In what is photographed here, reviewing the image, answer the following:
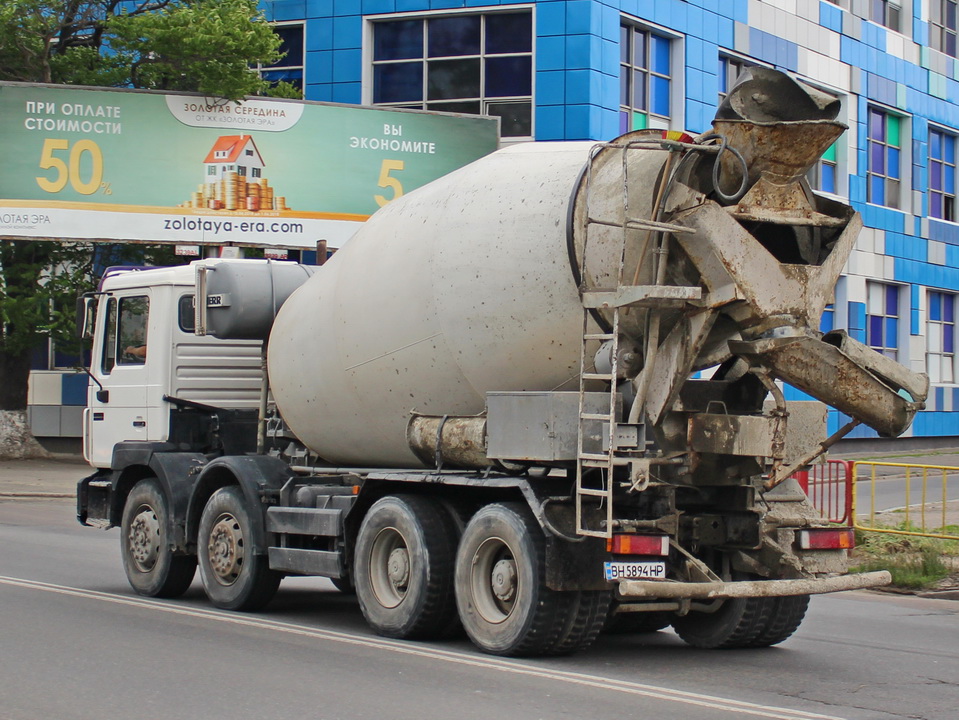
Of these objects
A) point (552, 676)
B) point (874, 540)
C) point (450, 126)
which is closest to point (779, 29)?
point (450, 126)

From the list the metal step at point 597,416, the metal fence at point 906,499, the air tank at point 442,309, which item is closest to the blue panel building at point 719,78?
the metal fence at point 906,499

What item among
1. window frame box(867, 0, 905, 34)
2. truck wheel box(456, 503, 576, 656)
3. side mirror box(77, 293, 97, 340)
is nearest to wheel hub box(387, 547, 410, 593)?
truck wheel box(456, 503, 576, 656)

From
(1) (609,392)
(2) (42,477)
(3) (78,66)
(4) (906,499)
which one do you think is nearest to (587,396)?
(1) (609,392)

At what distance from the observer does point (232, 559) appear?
11.2 m

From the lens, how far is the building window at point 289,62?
105ft

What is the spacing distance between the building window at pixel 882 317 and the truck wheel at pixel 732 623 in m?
28.8

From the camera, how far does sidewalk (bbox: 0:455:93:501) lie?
23500mm

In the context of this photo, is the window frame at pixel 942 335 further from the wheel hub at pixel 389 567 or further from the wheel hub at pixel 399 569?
the wheel hub at pixel 399 569

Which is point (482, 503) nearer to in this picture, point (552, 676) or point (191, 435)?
point (552, 676)

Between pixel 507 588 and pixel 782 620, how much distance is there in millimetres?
2060

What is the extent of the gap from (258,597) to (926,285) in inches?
1278

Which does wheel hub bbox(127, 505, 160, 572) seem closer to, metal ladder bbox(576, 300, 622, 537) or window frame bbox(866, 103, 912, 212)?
metal ladder bbox(576, 300, 622, 537)

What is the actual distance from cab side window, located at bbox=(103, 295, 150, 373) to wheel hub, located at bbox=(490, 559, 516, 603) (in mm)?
4850

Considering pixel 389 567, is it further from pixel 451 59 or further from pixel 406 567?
pixel 451 59
